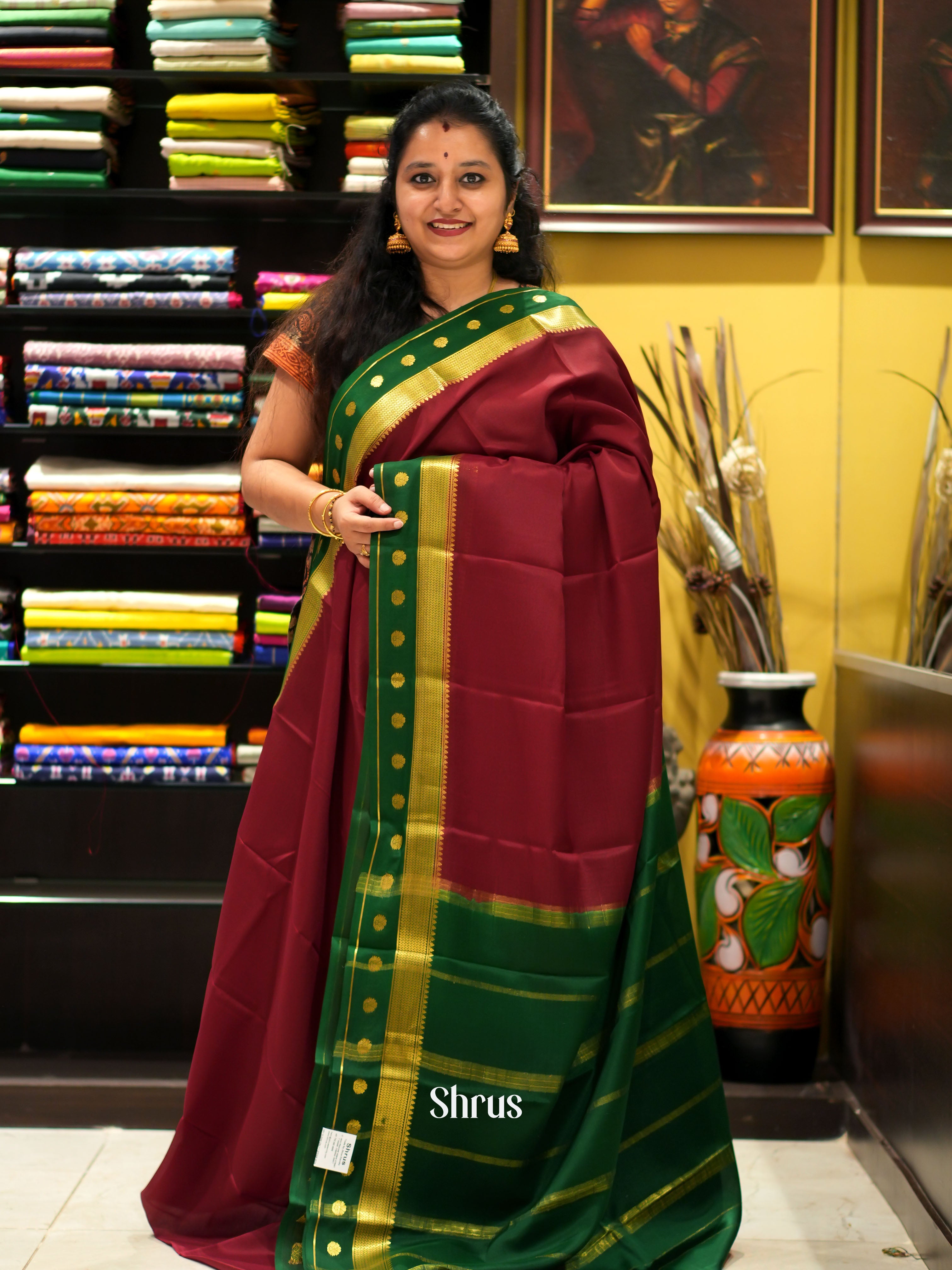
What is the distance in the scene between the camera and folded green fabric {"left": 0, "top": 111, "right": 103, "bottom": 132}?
2537 mm

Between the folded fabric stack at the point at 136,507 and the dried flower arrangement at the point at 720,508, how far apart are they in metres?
0.89

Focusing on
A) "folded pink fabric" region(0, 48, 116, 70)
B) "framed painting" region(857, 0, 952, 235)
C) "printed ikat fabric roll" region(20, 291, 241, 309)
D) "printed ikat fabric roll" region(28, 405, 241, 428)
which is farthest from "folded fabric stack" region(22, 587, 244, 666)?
"framed painting" region(857, 0, 952, 235)

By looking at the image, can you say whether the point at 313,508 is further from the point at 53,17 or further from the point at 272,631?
the point at 53,17

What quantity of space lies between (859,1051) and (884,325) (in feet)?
4.60

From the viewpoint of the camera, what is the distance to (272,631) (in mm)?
2588

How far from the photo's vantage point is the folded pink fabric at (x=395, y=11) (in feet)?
8.16

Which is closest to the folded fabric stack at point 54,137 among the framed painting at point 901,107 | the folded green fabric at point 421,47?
the folded green fabric at point 421,47

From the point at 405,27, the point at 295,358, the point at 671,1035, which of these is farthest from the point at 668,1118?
the point at 405,27

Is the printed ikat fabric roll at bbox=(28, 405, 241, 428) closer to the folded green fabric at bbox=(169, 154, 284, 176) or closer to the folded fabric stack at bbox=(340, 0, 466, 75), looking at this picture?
the folded green fabric at bbox=(169, 154, 284, 176)

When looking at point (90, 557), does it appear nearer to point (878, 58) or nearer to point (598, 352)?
point (598, 352)

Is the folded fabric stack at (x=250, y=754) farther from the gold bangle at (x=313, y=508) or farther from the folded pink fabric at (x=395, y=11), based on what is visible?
the folded pink fabric at (x=395, y=11)

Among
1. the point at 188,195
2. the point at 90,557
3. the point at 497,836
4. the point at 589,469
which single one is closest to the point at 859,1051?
the point at 497,836

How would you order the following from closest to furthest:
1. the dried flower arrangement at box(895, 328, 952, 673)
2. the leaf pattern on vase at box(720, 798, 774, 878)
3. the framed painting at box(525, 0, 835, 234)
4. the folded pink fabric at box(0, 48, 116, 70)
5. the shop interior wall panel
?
1. the shop interior wall panel
2. the dried flower arrangement at box(895, 328, 952, 673)
3. the leaf pattern on vase at box(720, 798, 774, 878)
4. the folded pink fabric at box(0, 48, 116, 70)
5. the framed painting at box(525, 0, 835, 234)

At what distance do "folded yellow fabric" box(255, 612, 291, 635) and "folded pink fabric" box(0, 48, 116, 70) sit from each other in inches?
45.6
